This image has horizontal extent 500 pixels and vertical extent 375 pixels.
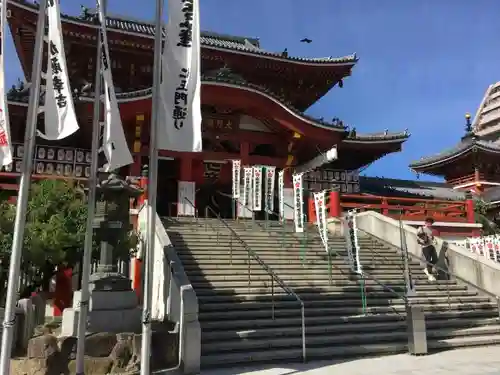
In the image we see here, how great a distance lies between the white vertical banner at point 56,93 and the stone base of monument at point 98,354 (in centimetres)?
299

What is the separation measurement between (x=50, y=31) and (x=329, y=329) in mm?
6993

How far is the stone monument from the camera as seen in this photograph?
8359mm

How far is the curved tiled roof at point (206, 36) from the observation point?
60.5 feet

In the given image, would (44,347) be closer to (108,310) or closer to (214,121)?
(108,310)

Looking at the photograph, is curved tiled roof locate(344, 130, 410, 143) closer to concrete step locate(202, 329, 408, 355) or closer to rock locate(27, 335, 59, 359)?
concrete step locate(202, 329, 408, 355)

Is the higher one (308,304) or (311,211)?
(311,211)

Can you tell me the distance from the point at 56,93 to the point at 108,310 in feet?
12.5

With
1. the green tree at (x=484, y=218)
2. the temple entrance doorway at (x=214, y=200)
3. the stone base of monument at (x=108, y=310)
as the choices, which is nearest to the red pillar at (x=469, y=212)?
the green tree at (x=484, y=218)

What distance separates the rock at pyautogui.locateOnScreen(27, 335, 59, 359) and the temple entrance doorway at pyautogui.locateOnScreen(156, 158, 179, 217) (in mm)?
12045

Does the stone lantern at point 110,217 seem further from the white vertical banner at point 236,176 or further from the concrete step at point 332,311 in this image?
the white vertical banner at point 236,176

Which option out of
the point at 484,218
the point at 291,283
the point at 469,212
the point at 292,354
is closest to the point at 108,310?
the point at 292,354

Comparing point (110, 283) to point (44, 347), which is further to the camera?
point (110, 283)

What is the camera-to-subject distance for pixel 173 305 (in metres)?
9.02

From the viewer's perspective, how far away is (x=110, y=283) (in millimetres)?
8758
